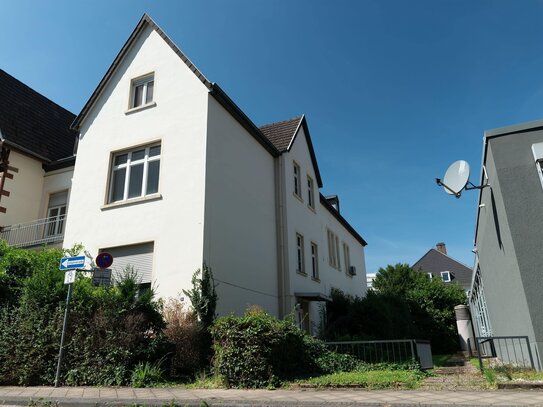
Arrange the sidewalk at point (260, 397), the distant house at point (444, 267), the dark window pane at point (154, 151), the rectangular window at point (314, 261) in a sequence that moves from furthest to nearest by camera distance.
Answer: the distant house at point (444, 267)
the rectangular window at point (314, 261)
the dark window pane at point (154, 151)
the sidewalk at point (260, 397)

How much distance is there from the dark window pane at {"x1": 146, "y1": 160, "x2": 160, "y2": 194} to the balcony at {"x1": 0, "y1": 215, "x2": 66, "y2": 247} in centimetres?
515

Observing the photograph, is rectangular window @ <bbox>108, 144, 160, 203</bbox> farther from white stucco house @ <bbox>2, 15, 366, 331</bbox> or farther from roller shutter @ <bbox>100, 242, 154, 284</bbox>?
roller shutter @ <bbox>100, 242, 154, 284</bbox>

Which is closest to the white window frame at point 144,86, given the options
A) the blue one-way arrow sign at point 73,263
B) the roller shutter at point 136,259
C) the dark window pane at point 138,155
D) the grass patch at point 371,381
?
the dark window pane at point 138,155

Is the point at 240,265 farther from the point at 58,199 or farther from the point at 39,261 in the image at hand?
the point at 58,199

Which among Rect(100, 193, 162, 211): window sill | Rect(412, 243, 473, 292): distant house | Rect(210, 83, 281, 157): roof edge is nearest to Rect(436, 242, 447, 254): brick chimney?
Rect(412, 243, 473, 292): distant house

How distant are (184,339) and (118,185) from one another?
6.40 metres

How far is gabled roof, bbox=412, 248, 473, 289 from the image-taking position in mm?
50062

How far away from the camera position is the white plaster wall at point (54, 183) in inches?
731

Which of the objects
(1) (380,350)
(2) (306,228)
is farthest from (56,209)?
(1) (380,350)

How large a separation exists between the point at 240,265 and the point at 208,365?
3975 mm

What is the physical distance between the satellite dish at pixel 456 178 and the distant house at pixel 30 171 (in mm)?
13193

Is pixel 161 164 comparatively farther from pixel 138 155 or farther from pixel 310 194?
pixel 310 194

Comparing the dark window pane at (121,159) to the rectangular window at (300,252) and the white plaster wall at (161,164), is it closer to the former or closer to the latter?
the white plaster wall at (161,164)

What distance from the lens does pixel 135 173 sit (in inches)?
573
